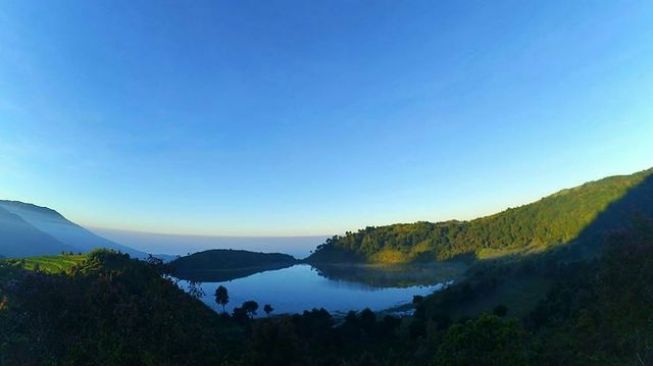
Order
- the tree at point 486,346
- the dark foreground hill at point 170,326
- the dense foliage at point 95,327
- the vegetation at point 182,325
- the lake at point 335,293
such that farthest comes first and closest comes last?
the lake at point 335,293 < the tree at point 486,346 < the vegetation at point 182,325 < the dark foreground hill at point 170,326 < the dense foliage at point 95,327

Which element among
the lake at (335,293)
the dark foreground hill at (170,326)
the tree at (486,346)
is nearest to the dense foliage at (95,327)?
the dark foreground hill at (170,326)

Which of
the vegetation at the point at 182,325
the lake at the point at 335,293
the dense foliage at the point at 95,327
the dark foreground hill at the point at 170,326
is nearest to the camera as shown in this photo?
the dense foliage at the point at 95,327

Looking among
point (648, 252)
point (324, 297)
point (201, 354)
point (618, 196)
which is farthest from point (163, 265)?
point (618, 196)

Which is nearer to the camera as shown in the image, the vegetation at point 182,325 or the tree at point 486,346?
the vegetation at point 182,325

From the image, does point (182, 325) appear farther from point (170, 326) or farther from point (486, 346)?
point (486, 346)

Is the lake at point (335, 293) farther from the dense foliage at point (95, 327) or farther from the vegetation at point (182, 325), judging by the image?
the dense foliage at point (95, 327)

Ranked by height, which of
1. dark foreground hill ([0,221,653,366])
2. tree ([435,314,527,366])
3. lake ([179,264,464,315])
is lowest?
lake ([179,264,464,315])

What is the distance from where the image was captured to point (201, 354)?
19906mm

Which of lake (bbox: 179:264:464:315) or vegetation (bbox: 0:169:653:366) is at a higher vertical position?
vegetation (bbox: 0:169:653:366)

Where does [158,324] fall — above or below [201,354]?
above

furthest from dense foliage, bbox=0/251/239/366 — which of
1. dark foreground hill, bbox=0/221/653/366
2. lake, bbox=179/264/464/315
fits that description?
lake, bbox=179/264/464/315

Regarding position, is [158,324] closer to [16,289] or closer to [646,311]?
[16,289]

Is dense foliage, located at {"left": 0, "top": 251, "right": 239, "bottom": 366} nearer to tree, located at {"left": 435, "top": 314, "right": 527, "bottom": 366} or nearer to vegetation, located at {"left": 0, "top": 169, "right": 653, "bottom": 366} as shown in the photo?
vegetation, located at {"left": 0, "top": 169, "right": 653, "bottom": 366}

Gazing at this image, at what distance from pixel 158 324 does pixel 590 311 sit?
30.4 meters
